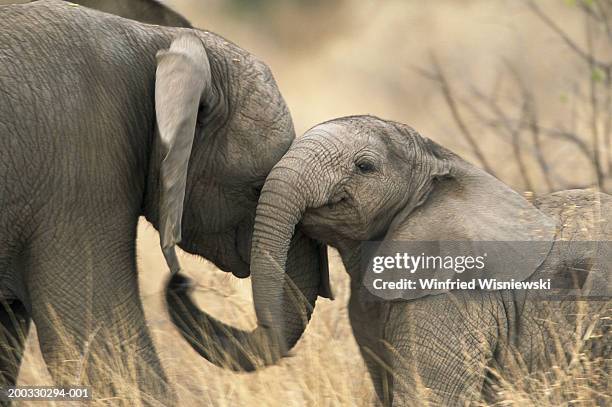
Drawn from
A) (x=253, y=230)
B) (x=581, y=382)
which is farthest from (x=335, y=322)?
(x=581, y=382)

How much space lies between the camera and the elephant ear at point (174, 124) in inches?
213

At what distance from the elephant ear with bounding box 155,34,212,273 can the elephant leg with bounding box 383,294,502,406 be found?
3.15ft

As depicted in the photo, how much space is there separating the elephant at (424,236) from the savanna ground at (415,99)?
8.1 inches

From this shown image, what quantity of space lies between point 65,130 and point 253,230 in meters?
0.92

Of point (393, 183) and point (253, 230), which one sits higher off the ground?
point (393, 183)

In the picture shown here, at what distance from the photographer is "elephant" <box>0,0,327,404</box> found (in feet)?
17.6

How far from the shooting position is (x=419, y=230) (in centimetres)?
570

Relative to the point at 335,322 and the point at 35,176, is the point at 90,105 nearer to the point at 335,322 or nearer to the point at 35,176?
the point at 35,176

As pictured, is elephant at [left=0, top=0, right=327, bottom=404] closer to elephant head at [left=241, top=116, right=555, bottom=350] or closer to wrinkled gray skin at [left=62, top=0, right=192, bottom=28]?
elephant head at [left=241, top=116, right=555, bottom=350]

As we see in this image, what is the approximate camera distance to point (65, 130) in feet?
17.7

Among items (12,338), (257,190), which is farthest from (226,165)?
(12,338)

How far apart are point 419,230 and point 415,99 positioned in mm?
8650

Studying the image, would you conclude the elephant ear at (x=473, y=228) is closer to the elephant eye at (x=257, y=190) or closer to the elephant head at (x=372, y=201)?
the elephant head at (x=372, y=201)

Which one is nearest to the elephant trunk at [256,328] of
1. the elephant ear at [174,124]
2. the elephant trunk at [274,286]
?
the elephant trunk at [274,286]
